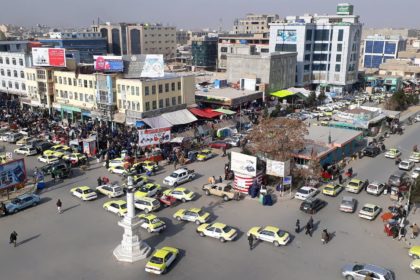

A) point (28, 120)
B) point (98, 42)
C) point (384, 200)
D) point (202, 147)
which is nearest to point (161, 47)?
point (98, 42)

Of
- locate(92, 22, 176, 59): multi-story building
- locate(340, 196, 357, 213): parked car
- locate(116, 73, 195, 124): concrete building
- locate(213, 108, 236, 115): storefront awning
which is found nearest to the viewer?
locate(340, 196, 357, 213): parked car

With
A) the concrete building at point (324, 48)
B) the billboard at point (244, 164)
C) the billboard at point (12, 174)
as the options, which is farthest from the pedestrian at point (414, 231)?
the concrete building at point (324, 48)

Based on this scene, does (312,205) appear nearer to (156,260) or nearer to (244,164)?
(244,164)

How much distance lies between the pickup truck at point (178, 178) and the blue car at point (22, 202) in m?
9.84

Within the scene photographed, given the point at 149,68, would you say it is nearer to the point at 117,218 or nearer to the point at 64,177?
the point at 64,177

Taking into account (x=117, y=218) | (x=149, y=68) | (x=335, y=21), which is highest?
(x=335, y=21)

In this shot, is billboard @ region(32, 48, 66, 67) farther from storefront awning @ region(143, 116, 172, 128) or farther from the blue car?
the blue car

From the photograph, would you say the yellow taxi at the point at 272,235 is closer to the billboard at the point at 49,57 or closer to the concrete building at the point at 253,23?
the billboard at the point at 49,57

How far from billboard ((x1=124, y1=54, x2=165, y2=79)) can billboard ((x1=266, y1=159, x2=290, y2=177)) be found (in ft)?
74.5

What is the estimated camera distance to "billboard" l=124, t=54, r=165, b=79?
4934cm

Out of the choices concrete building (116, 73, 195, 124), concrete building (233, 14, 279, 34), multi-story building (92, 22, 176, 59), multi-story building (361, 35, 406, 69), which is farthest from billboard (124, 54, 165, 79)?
concrete building (233, 14, 279, 34)

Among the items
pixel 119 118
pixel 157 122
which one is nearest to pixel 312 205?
pixel 157 122

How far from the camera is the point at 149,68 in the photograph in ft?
163

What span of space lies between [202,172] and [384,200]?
1510 centimetres
